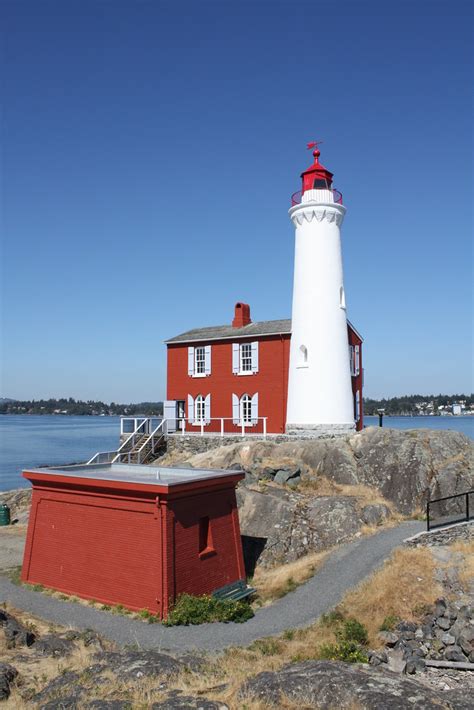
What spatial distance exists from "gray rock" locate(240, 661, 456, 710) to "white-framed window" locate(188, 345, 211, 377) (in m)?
23.2

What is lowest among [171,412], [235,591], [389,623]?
[235,591]

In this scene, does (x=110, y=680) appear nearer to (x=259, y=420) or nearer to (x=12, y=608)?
(x=12, y=608)

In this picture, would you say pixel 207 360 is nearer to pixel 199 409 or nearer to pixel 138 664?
pixel 199 409

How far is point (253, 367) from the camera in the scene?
31.5 m

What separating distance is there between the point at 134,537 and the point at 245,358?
1669 cm

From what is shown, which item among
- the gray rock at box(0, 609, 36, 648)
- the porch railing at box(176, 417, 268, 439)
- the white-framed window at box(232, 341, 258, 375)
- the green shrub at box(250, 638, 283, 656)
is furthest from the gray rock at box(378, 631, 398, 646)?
the white-framed window at box(232, 341, 258, 375)

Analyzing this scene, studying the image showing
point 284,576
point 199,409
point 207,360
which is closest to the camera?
point 284,576

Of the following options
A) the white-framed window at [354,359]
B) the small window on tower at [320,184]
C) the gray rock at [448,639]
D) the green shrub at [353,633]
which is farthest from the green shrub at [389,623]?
the small window on tower at [320,184]

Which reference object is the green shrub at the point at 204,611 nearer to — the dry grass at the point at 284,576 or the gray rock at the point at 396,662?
the dry grass at the point at 284,576

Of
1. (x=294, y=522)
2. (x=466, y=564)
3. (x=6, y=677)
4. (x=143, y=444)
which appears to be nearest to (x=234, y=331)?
(x=143, y=444)

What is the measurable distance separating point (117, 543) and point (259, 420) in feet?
49.5

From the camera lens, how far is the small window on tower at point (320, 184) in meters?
28.4

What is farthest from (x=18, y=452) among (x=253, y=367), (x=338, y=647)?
(x=338, y=647)

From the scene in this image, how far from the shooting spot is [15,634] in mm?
13227
